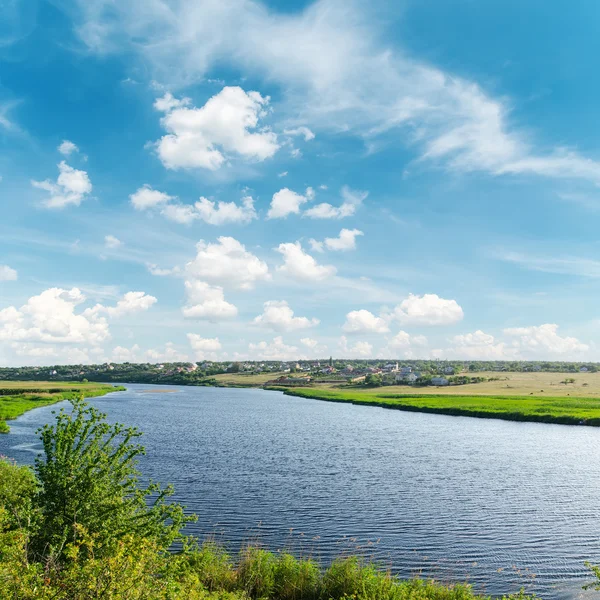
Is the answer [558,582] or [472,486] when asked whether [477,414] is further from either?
[558,582]

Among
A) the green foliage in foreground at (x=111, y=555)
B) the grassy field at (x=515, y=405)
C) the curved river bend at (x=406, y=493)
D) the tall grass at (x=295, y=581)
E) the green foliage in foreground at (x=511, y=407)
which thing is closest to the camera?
the green foliage in foreground at (x=111, y=555)

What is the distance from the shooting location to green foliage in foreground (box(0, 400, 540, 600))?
496 inches

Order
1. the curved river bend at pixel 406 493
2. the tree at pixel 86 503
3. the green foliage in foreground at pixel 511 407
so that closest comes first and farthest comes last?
the tree at pixel 86 503, the curved river bend at pixel 406 493, the green foliage in foreground at pixel 511 407

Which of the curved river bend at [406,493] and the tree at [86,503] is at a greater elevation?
the tree at [86,503]

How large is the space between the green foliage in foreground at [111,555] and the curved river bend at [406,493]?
5844 mm

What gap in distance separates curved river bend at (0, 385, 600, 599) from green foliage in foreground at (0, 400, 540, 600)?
5.84 metres

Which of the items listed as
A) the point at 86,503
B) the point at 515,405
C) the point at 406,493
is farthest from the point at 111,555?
the point at 515,405

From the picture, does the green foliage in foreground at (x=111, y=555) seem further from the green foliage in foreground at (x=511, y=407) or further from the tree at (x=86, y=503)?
the green foliage in foreground at (x=511, y=407)

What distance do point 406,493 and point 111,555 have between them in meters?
32.0

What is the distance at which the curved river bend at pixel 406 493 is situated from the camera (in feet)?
98.5

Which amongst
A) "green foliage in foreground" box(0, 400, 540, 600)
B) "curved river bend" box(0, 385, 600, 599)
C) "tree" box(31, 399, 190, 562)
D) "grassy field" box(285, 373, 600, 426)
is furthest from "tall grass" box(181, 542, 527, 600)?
"grassy field" box(285, 373, 600, 426)

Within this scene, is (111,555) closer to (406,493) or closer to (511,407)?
(406,493)

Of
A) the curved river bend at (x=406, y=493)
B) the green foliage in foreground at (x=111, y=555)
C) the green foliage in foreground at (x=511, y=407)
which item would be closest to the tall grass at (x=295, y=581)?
the green foliage in foreground at (x=111, y=555)

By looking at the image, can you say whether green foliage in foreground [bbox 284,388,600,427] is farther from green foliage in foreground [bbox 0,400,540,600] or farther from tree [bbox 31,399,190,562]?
tree [bbox 31,399,190,562]
